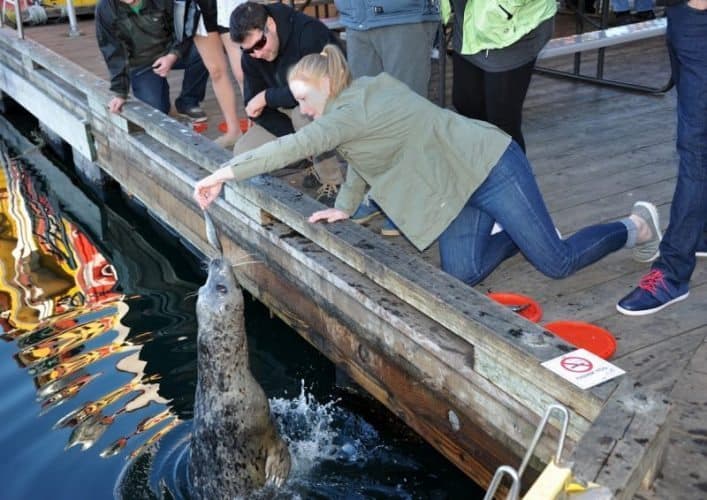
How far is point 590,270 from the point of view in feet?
14.0

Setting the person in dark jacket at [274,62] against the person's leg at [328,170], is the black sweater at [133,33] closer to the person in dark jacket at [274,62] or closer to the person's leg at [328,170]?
the person in dark jacket at [274,62]

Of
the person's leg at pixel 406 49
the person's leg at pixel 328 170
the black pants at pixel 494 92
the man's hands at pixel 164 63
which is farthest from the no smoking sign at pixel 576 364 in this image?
the man's hands at pixel 164 63

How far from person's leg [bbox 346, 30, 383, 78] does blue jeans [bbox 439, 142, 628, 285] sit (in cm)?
138

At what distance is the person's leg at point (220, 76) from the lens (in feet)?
20.0

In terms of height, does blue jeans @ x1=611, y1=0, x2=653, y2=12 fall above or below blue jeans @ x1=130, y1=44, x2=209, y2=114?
above

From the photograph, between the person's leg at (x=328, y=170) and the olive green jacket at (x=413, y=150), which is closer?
the olive green jacket at (x=413, y=150)

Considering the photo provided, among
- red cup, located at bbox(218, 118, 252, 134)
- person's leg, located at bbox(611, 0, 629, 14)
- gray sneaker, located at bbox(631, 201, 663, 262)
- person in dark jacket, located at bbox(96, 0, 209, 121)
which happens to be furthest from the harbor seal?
person's leg, located at bbox(611, 0, 629, 14)

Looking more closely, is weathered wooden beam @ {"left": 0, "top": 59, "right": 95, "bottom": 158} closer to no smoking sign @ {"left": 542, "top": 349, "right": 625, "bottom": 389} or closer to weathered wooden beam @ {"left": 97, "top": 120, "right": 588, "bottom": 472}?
weathered wooden beam @ {"left": 97, "top": 120, "right": 588, "bottom": 472}

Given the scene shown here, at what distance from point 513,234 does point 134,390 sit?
8.23 feet

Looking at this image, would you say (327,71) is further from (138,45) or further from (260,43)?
(138,45)

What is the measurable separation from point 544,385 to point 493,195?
1140 mm

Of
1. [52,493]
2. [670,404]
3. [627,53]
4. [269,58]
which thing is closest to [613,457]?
[670,404]

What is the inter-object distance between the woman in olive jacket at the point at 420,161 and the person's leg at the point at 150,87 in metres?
3.42

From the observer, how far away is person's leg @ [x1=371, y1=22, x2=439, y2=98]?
4840mm
